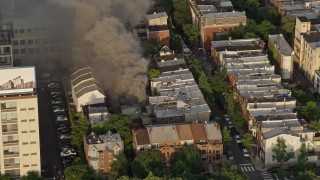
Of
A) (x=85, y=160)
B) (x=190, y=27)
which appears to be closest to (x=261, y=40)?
(x=190, y=27)

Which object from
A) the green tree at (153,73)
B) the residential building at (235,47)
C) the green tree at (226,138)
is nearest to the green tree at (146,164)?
the green tree at (226,138)

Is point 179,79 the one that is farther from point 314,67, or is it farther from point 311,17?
point 311,17

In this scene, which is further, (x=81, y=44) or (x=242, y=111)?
(x=81, y=44)

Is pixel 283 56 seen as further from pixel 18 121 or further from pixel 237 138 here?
pixel 18 121

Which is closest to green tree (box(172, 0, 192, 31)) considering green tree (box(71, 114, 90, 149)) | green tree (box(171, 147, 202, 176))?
green tree (box(71, 114, 90, 149))

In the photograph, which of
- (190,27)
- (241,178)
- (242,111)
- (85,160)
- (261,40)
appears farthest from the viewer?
(190,27)

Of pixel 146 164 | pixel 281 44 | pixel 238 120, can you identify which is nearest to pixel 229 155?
pixel 238 120

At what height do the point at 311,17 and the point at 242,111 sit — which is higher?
the point at 311,17
